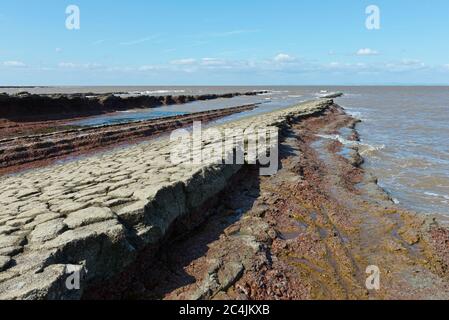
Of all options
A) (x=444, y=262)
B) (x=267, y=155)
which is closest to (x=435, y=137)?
(x=267, y=155)

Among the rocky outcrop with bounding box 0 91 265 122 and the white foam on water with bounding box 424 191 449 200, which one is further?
the rocky outcrop with bounding box 0 91 265 122

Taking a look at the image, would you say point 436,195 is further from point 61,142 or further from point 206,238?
point 61,142

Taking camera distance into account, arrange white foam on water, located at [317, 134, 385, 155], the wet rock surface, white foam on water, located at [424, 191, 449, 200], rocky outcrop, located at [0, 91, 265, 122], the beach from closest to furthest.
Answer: the beach
the wet rock surface
white foam on water, located at [424, 191, 449, 200]
white foam on water, located at [317, 134, 385, 155]
rocky outcrop, located at [0, 91, 265, 122]

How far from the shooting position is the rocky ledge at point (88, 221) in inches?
160

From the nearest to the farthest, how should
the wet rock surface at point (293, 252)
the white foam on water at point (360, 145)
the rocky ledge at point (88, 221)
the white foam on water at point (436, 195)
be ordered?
the rocky ledge at point (88, 221), the wet rock surface at point (293, 252), the white foam on water at point (436, 195), the white foam on water at point (360, 145)

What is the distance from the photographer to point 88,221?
16.7 feet

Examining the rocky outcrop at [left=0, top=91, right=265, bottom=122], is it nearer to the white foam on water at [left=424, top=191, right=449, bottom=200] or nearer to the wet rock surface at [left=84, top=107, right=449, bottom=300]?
the wet rock surface at [left=84, top=107, right=449, bottom=300]

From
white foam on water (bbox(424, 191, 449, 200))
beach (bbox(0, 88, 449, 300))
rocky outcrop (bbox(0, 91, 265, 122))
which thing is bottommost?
white foam on water (bbox(424, 191, 449, 200))

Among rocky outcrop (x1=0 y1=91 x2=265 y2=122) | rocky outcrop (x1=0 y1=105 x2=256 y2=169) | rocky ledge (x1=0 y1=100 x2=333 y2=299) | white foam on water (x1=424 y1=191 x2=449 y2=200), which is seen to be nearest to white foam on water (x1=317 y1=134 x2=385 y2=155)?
white foam on water (x1=424 y1=191 x2=449 y2=200)

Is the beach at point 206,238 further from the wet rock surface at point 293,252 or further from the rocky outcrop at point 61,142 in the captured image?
the rocky outcrop at point 61,142

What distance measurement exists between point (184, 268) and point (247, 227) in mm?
1782

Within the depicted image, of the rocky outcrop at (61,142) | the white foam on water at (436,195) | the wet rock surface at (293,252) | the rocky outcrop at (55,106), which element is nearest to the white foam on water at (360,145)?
the white foam on water at (436,195)

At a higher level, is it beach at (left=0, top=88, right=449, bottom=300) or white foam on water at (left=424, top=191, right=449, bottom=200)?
beach at (left=0, top=88, right=449, bottom=300)

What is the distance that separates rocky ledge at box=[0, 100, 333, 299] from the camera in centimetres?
405
